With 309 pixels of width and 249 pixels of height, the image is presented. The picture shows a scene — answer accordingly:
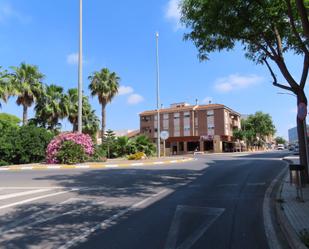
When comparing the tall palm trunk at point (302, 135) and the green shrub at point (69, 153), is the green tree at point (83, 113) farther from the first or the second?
the tall palm trunk at point (302, 135)

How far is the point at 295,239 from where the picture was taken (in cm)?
572

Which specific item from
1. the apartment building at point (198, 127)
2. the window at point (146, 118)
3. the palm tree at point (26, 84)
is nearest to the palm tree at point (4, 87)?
the palm tree at point (26, 84)

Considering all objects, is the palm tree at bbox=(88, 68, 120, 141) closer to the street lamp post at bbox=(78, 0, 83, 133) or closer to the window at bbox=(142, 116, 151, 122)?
the street lamp post at bbox=(78, 0, 83, 133)

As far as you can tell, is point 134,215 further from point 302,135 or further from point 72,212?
point 302,135

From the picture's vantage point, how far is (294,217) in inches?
284

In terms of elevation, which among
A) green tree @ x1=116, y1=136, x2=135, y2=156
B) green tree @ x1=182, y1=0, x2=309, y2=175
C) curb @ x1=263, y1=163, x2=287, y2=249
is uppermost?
green tree @ x1=182, y1=0, x2=309, y2=175

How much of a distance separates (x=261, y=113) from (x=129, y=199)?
3398 inches

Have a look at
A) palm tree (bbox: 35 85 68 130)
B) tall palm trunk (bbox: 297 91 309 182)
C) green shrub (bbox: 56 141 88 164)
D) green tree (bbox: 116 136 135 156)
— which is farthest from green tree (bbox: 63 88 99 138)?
tall palm trunk (bbox: 297 91 309 182)

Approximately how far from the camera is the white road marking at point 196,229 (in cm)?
583

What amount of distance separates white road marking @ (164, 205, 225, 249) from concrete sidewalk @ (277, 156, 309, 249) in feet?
4.52

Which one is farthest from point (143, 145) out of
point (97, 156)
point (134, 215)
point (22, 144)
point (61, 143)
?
point (134, 215)

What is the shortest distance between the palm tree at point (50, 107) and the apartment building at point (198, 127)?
1498 inches

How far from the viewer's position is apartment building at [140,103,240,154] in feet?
245

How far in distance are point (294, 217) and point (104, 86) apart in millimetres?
36748
